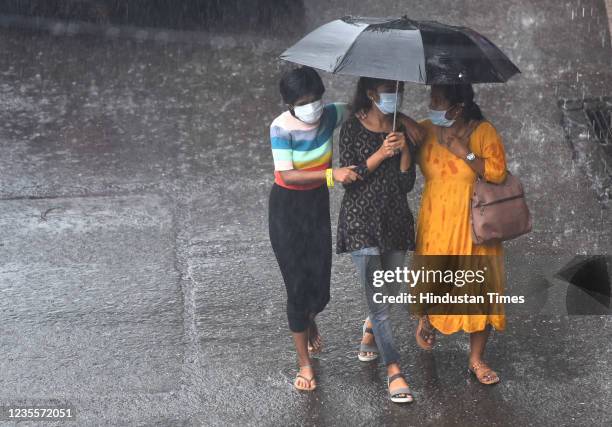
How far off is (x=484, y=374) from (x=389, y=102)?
164 centimetres

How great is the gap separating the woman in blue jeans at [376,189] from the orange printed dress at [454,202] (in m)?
0.13

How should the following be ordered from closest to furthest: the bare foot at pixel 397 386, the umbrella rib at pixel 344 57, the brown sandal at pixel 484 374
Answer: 1. the umbrella rib at pixel 344 57
2. the bare foot at pixel 397 386
3. the brown sandal at pixel 484 374

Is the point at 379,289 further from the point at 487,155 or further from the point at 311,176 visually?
the point at 487,155

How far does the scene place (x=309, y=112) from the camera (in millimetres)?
4832

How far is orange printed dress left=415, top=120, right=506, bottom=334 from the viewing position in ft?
16.2

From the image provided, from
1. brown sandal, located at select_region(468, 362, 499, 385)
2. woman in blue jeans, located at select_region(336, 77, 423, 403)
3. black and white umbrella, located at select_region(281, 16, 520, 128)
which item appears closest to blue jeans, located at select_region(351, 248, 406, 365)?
woman in blue jeans, located at select_region(336, 77, 423, 403)

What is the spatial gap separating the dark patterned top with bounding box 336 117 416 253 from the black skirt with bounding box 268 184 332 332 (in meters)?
0.15

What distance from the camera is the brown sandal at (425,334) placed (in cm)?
552

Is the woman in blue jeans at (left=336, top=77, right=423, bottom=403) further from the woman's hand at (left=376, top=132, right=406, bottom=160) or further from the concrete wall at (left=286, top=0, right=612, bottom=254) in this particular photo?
the concrete wall at (left=286, top=0, right=612, bottom=254)

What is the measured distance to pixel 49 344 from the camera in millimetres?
5680

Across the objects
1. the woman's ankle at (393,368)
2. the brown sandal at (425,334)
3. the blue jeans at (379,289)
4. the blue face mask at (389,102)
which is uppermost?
the blue face mask at (389,102)

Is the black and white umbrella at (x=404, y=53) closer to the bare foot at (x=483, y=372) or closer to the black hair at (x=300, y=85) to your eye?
the black hair at (x=300, y=85)

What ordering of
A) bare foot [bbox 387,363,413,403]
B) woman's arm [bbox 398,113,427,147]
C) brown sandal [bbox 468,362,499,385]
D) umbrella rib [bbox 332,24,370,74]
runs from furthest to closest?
brown sandal [bbox 468,362,499,385]
bare foot [bbox 387,363,413,403]
woman's arm [bbox 398,113,427,147]
umbrella rib [bbox 332,24,370,74]

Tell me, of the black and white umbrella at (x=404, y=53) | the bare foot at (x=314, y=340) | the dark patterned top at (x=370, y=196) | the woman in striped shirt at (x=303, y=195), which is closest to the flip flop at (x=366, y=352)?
the bare foot at (x=314, y=340)
